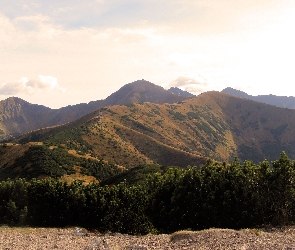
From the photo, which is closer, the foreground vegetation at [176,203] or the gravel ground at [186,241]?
the gravel ground at [186,241]

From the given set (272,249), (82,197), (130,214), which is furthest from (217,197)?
(82,197)

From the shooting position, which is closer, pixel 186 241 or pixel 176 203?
pixel 186 241

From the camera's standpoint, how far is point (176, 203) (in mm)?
48875

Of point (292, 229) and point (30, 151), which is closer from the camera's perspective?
point (292, 229)

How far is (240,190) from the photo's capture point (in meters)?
44.7

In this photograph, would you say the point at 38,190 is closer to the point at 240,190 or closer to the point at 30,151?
the point at 240,190

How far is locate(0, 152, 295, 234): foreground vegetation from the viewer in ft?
→ 141

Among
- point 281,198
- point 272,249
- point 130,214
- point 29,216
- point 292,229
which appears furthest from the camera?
point 29,216

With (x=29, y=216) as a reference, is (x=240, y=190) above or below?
above

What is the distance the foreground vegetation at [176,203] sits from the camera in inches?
1694

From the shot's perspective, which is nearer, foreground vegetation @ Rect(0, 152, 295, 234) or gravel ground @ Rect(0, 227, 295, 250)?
gravel ground @ Rect(0, 227, 295, 250)

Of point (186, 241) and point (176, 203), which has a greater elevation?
point (186, 241)

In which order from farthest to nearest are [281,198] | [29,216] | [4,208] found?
[4,208] → [29,216] → [281,198]

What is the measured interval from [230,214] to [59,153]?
113772 millimetres
